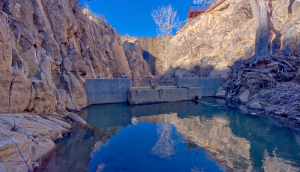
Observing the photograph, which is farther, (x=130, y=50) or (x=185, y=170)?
(x=130, y=50)

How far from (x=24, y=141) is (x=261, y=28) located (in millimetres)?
16046

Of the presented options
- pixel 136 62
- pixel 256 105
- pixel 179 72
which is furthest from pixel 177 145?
pixel 136 62

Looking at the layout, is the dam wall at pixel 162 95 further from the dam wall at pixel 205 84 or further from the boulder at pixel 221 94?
the boulder at pixel 221 94

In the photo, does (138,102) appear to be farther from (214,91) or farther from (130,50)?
(130,50)

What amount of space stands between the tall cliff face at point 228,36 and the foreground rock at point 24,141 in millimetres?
13028

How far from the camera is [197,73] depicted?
19.0 m

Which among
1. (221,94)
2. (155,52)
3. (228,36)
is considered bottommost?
(221,94)

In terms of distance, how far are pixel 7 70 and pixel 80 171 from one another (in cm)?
359

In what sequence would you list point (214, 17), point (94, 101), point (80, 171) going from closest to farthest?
point (80, 171) → point (94, 101) → point (214, 17)

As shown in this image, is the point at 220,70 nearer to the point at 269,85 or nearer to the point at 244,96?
the point at 244,96

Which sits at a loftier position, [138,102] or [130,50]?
[130,50]

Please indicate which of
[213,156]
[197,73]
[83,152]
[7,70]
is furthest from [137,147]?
[197,73]

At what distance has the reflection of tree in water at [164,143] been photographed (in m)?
3.97

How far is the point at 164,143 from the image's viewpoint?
4531 mm
